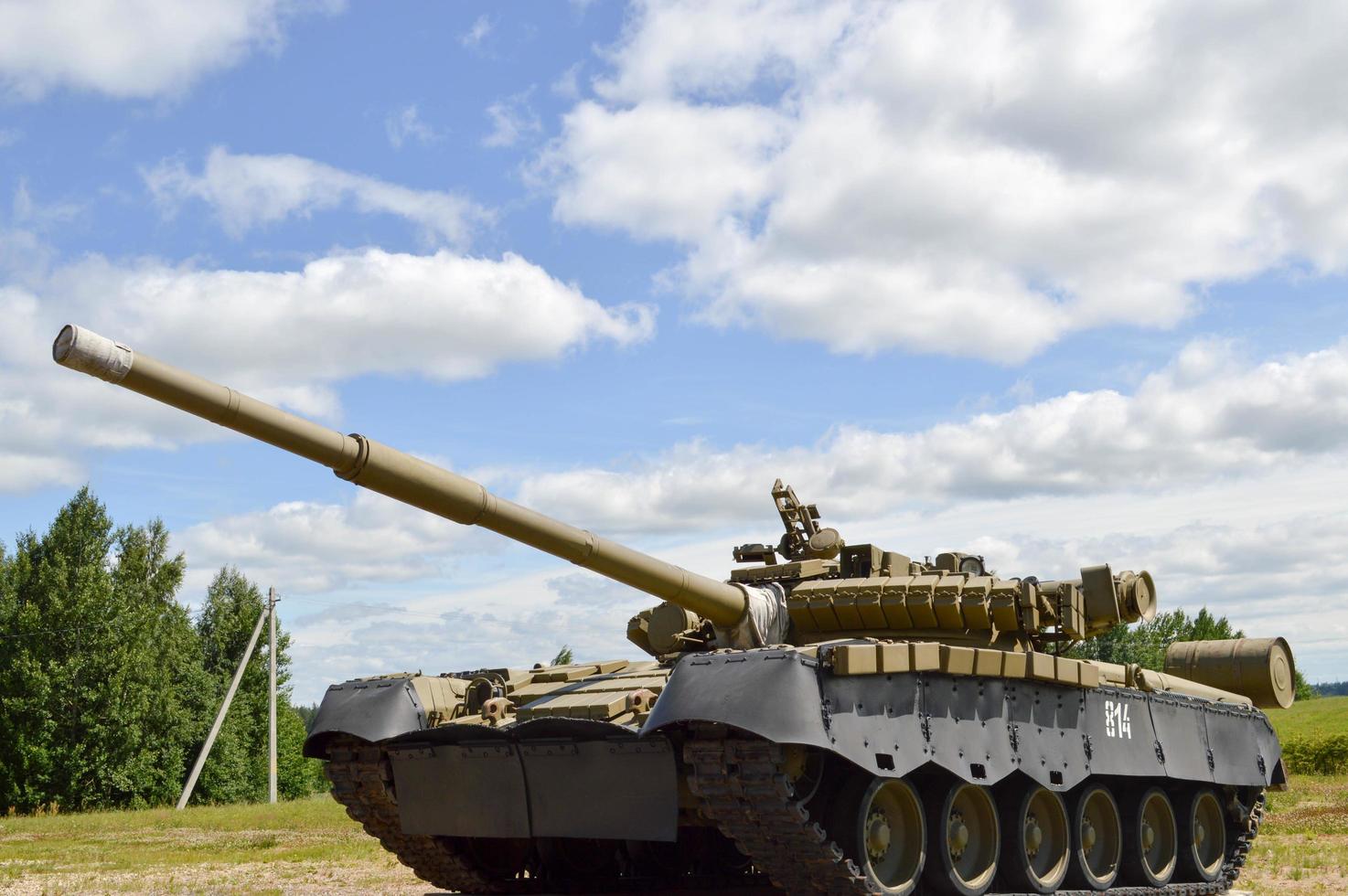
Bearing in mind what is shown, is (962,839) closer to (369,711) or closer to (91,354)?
(369,711)

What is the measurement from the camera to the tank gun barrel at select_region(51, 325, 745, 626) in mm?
8211

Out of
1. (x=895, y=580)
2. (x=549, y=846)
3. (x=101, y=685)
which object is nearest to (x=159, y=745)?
(x=101, y=685)

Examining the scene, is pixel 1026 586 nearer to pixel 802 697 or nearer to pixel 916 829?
pixel 916 829

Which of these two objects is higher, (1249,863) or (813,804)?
(813,804)

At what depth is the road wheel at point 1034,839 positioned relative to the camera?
445 inches

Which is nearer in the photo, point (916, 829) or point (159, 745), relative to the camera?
point (916, 829)

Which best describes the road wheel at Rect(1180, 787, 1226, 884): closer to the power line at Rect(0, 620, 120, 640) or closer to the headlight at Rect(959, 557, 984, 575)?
the headlight at Rect(959, 557, 984, 575)

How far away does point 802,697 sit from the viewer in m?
9.28

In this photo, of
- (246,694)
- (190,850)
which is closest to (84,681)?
(246,694)

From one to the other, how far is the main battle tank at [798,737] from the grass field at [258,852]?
72.5 inches

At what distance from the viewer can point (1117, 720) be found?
12281mm

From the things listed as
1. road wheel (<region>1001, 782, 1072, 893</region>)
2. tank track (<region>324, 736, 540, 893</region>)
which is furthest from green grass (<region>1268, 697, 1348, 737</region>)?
tank track (<region>324, 736, 540, 893</region>)

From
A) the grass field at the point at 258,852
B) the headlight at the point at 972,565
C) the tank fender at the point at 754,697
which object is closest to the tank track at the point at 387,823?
the grass field at the point at 258,852

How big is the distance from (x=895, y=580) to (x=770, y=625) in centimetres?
116
